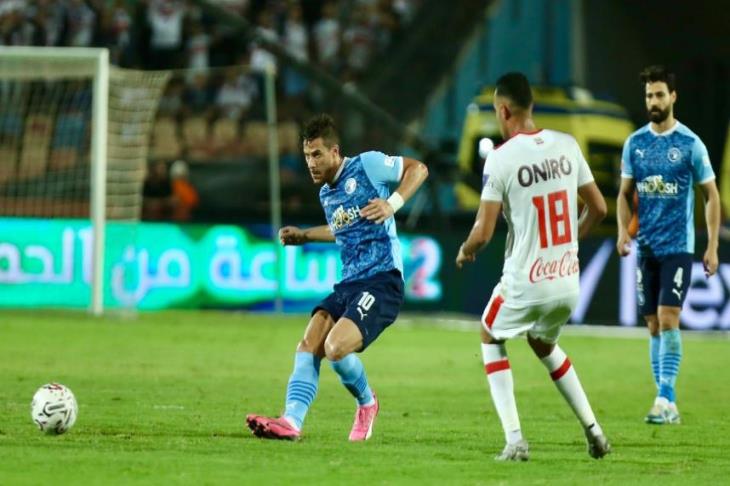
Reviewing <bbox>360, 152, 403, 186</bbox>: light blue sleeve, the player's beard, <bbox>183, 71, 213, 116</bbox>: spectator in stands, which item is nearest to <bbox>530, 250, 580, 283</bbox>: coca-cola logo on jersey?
<bbox>360, 152, 403, 186</bbox>: light blue sleeve

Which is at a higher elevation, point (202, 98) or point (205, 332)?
point (202, 98)

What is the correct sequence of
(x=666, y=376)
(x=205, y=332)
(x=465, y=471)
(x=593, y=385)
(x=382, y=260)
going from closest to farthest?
(x=465, y=471), (x=382, y=260), (x=666, y=376), (x=593, y=385), (x=205, y=332)

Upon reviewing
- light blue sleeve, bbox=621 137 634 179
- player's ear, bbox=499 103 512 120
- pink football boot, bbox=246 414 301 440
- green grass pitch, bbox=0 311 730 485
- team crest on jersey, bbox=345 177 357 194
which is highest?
player's ear, bbox=499 103 512 120

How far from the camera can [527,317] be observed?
28.1 feet

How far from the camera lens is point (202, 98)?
2698 centimetres

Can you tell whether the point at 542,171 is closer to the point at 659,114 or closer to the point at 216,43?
the point at 659,114

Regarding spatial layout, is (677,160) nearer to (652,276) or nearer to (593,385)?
(652,276)

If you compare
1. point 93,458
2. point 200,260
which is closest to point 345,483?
point 93,458

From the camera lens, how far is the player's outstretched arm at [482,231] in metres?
8.33

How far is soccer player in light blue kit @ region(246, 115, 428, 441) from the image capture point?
9.53 metres

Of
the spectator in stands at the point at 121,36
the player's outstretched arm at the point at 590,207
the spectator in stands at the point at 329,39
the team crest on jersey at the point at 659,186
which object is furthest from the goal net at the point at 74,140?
the player's outstretched arm at the point at 590,207

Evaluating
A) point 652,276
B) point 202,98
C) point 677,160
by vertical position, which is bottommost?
point 652,276

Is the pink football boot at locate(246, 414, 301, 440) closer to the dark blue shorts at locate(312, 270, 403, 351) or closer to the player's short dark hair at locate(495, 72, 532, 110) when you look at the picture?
the dark blue shorts at locate(312, 270, 403, 351)

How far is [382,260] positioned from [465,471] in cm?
195
